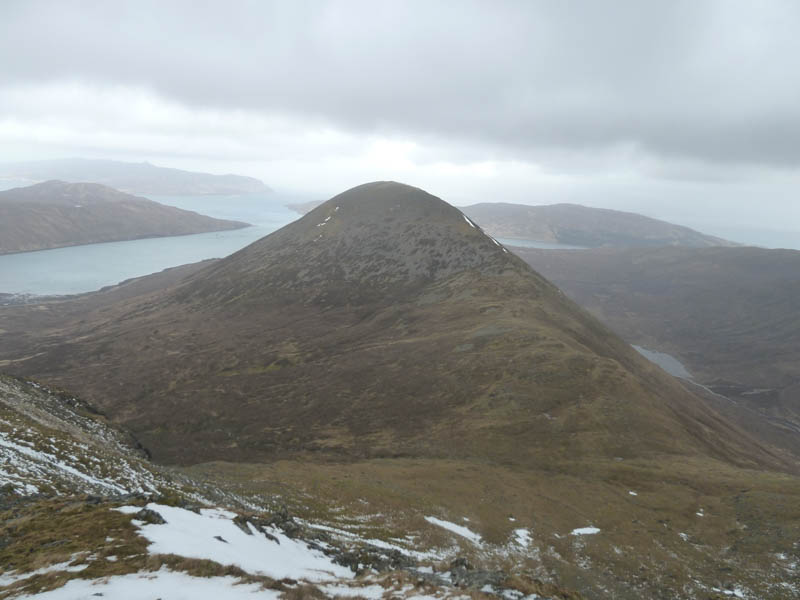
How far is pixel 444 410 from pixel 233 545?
47.8 meters

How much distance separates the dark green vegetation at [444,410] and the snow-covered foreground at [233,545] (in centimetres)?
1250

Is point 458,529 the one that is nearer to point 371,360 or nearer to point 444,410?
point 444,410

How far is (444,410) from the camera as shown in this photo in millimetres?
62688

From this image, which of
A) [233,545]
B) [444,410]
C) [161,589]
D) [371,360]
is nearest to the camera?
[161,589]

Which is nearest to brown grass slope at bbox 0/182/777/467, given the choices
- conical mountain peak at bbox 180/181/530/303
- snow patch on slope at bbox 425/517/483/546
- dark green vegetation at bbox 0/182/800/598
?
dark green vegetation at bbox 0/182/800/598

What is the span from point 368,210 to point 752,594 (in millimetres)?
161964

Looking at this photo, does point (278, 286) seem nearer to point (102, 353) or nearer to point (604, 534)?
point (102, 353)

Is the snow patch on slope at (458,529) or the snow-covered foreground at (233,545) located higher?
the snow-covered foreground at (233,545)

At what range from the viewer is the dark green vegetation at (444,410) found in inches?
1341

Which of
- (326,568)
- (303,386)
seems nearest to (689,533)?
(326,568)

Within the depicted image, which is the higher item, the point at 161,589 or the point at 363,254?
the point at 363,254

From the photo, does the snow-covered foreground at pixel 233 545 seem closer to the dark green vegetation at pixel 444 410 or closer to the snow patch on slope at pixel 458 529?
the dark green vegetation at pixel 444 410

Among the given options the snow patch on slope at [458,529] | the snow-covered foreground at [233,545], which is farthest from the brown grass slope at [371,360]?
the snow-covered foreground at [233,545]

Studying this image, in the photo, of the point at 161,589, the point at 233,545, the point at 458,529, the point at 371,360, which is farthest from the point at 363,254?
the point at 161,589
